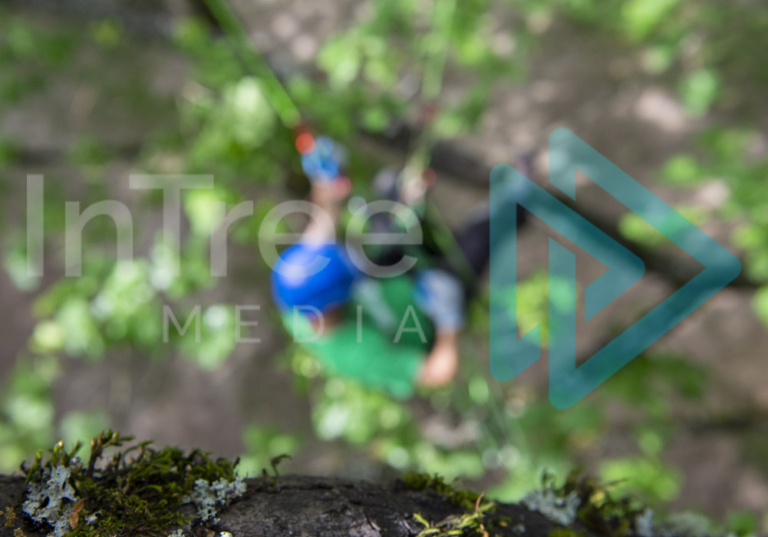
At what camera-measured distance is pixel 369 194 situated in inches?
116

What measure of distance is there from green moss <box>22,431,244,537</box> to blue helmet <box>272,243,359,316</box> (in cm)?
144

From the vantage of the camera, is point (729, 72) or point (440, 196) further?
point (440, 196)

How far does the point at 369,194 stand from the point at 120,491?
2.27 metres

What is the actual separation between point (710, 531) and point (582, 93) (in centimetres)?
380

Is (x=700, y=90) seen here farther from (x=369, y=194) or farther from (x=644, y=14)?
(x=369, y=194)

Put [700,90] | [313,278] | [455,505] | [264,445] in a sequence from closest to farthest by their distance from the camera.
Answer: [455,505] → [313,278] → [264,445] → [700,90]

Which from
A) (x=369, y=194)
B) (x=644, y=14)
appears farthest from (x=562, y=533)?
(x=644, y=14)

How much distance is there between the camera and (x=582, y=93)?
4262mm

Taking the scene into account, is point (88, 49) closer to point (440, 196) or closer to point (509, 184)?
point (440, 196)

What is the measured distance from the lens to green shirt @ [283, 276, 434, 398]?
8.66 ft

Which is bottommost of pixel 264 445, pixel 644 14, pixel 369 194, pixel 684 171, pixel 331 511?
pixel 264 445

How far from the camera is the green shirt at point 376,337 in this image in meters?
2.64

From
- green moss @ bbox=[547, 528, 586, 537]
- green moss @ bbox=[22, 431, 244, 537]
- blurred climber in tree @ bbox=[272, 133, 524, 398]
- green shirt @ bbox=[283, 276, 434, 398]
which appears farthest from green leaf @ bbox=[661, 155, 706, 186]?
green moss @ bbox=[22, 431, 244, 537]

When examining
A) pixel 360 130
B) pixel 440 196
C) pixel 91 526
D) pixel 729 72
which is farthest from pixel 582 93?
pixel 91 526
